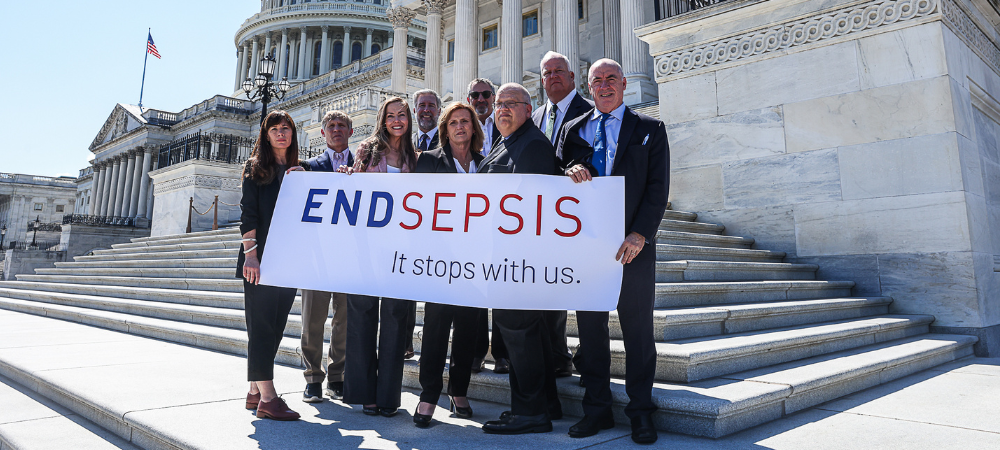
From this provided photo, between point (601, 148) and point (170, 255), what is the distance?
534 inches

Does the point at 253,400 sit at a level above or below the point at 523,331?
below

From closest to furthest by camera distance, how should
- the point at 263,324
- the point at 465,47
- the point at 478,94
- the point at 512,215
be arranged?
the point at 512,215
the point at 263,324
the point at 478,94
the point at 465,47

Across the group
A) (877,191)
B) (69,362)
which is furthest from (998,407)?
(69,362)

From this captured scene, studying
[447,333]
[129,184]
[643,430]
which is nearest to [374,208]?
[447,333]

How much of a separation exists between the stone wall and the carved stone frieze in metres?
0.02

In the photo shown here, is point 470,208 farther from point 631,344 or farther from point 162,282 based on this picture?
point 162,282

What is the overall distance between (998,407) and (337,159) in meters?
5.11

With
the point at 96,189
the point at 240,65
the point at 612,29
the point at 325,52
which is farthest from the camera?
the point at 240,65

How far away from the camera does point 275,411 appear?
A: 3.70m

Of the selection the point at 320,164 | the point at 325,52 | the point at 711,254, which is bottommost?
the point at 711,254

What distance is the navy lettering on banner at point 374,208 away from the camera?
401 centimetres

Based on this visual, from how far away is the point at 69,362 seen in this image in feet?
18.6

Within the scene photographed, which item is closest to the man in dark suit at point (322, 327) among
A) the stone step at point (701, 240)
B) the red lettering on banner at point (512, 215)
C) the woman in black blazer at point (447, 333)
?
the woman in black blazer at point (447, 333)

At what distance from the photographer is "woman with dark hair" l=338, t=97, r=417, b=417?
12.6ft
